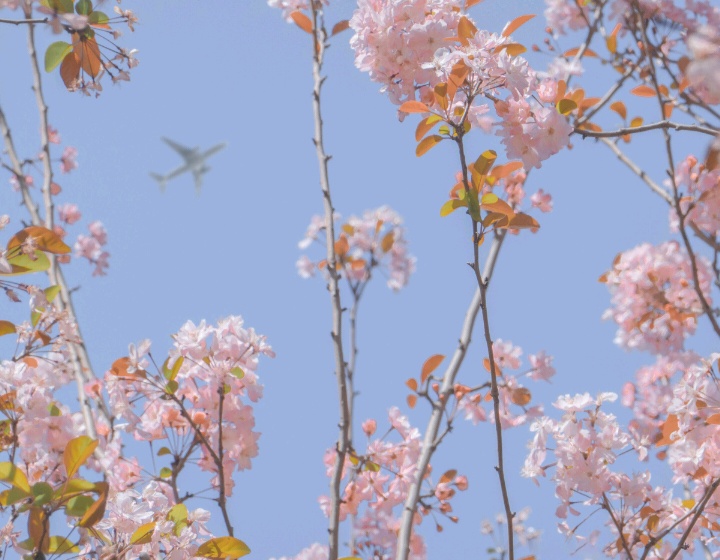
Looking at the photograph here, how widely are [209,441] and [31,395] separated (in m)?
0.55

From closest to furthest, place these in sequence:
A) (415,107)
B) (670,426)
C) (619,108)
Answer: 1. (415,107)
2. (670,426)
3. (619,108)

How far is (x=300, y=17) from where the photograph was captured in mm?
3012

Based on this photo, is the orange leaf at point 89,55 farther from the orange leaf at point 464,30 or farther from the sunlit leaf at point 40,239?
the orange leaf at point 464,30

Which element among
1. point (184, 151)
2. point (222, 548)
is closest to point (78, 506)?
point (222, 548)

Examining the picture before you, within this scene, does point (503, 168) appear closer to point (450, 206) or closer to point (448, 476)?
point (450, 206)

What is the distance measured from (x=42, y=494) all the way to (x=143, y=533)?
24 centimetres

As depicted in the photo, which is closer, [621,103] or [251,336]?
[251,336]

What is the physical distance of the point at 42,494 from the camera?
5.13ft

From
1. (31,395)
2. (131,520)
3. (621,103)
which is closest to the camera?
(131,520)

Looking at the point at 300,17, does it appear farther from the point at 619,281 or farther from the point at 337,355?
the point at 619,281

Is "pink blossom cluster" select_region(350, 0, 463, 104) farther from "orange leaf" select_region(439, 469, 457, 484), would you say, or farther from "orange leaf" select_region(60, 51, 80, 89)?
"orange leaf" select_region(439, 469, 457, 484)

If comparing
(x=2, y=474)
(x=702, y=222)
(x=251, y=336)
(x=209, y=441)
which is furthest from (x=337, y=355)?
(x=702, y=222)

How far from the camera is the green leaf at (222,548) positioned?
1714 mm

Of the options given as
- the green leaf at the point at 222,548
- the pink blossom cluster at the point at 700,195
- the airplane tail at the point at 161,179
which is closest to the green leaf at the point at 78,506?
the green leaf at the point at 222,548
